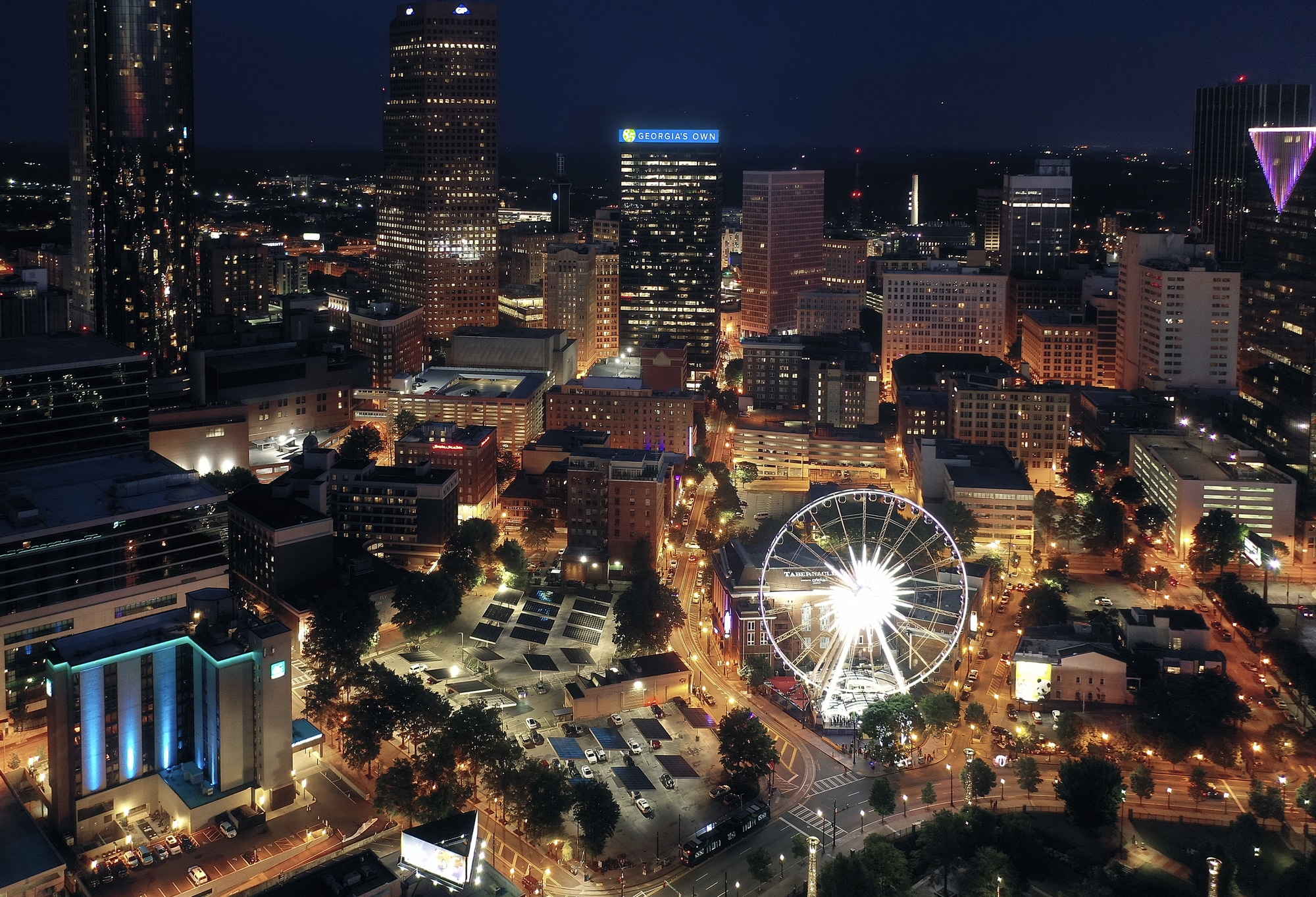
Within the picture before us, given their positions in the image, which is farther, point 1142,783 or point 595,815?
point 1142,783

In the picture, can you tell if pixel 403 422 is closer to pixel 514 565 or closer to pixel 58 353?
pixel 514 565

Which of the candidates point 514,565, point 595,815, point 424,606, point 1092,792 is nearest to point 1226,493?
point 1092,792

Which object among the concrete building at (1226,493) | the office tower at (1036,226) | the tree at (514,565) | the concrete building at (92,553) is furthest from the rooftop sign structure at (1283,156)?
the concrete building at (92,553)

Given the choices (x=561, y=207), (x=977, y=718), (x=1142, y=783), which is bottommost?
(x=1142, y=783)

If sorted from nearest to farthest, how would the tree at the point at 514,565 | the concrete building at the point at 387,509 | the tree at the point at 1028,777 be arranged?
the tree at the point at 1028,777, the tree at the point at 514,565, the concrete building at the point at 387,509

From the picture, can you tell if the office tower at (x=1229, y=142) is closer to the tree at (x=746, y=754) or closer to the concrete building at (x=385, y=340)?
the concrete building at (x=385, y=340)

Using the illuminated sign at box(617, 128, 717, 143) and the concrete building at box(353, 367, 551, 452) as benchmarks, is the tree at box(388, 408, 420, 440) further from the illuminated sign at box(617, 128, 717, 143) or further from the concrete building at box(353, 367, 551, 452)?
the illuminated sign at box(617, 128, 717, 143)

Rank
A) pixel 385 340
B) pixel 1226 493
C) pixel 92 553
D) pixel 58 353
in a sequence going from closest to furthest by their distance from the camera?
pixel 92 553 → pixel 58 353 → pixel 1226 493 → pixel 385 340
